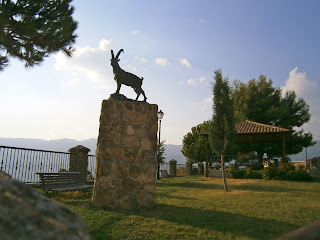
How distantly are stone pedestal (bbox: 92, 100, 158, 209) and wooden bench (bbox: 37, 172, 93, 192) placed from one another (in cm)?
208

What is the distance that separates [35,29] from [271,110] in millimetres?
26195

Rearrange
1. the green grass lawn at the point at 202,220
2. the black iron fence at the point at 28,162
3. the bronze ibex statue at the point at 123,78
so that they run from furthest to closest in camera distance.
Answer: the black iron fence at the point at 28,162 → the bronze ibex statue at the point at 123,78 → the green grass lawn at the point at 202,220

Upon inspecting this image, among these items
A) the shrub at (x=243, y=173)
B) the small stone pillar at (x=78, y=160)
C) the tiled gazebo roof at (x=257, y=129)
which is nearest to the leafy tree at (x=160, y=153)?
the shrub at (x=243, y=173)

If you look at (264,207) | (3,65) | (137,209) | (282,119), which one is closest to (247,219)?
(264,207)

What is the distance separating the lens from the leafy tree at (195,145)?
99.9ft

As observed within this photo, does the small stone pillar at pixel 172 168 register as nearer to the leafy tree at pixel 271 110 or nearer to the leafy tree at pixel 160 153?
the leafy tree at pixel 160 153

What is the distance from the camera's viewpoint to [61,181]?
27.5 feet

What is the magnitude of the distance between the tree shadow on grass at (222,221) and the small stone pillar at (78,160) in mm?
5669

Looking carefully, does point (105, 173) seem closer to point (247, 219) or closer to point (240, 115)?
point (247, 219)

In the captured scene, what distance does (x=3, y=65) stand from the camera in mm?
7418

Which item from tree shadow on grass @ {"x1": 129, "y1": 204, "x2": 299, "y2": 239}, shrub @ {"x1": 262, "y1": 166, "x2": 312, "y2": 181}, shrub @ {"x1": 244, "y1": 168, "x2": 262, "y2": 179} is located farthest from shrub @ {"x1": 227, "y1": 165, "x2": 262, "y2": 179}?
tree shadow on grass @ {"x1": 129, "y1": 204, "x2": 299, "y2": 239}

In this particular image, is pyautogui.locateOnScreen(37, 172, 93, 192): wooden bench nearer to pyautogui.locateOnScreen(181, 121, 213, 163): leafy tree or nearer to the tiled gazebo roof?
the tiled gazebo roof

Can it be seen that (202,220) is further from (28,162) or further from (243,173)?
(243,173)

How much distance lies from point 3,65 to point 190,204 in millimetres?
7096
